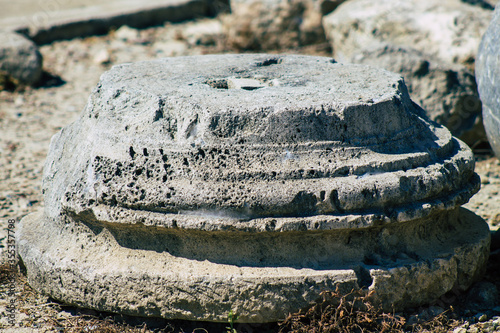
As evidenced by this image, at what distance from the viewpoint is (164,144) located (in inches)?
102

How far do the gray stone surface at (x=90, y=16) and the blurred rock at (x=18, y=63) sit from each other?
113 centimetres

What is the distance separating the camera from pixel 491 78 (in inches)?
139

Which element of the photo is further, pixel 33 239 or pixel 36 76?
pixel 36 76

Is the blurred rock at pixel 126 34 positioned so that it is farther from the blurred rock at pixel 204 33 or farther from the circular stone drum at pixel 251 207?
the circular stone drum at pixel 251 207

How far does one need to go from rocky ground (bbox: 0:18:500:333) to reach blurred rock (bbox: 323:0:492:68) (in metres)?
1.04

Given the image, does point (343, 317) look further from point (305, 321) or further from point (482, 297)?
point (482, 297)

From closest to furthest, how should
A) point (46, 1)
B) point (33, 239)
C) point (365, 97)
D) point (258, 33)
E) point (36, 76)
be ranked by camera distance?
1. point (365, 97)
2. point (33, 239)
3. point (36, 76)
4. point (258, 33)
5. point (46, 1)

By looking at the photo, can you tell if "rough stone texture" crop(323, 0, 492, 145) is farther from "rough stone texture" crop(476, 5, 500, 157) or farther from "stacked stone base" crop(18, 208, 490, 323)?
"stacked stone base" crop(18, 208, 490, 323)

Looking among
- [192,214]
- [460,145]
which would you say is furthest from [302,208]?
[460,145]

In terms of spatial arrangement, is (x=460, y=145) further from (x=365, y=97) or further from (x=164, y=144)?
(x=164, y=144)

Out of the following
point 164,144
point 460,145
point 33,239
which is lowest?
point 33,239

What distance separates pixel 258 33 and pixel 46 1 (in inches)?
203

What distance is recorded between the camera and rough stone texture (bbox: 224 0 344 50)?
762 cm

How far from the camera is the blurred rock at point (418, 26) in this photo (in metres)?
5.32
